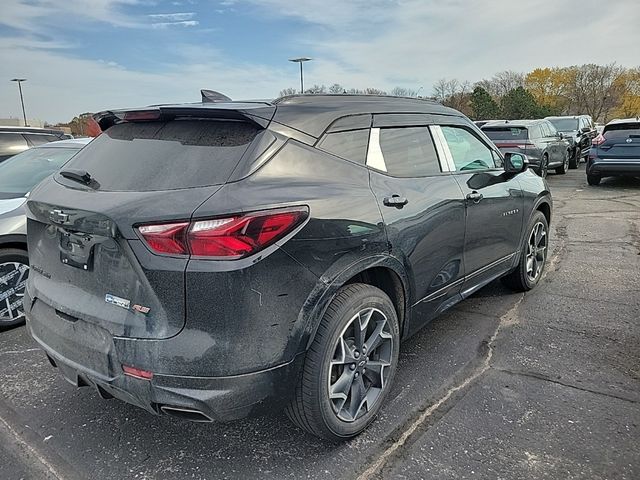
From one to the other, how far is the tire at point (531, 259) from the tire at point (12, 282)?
4.32 meters

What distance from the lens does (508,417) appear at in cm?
277

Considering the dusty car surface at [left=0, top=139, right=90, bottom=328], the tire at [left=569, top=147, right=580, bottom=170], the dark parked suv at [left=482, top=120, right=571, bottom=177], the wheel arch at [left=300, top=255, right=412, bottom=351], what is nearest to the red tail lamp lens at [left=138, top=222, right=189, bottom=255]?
the wheel arch at [left=300, top=255, right=412, bottom=351]

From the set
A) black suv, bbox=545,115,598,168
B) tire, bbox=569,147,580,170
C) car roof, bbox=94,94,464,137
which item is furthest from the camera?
tire, bbox=569,147,580,170

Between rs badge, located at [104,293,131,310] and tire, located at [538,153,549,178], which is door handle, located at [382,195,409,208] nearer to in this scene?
rs badge, located at [104,293,131,310]

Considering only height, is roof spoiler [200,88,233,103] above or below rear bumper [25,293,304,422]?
above

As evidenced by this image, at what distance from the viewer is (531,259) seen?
4797mm

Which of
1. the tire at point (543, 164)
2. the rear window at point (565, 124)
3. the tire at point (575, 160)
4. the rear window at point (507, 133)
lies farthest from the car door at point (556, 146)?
the rear window at point (565, 124)

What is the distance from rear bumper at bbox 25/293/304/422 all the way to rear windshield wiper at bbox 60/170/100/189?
0.67 metres

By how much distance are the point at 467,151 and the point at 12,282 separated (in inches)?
153

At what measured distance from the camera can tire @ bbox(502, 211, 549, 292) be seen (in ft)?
15.1

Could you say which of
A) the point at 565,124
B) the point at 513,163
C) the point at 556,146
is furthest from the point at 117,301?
the point at 565,124

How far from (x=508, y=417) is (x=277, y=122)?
205 cm

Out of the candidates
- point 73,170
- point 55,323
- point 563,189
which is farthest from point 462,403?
point 563,189

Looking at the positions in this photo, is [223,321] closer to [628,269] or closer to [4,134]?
[628,269]
